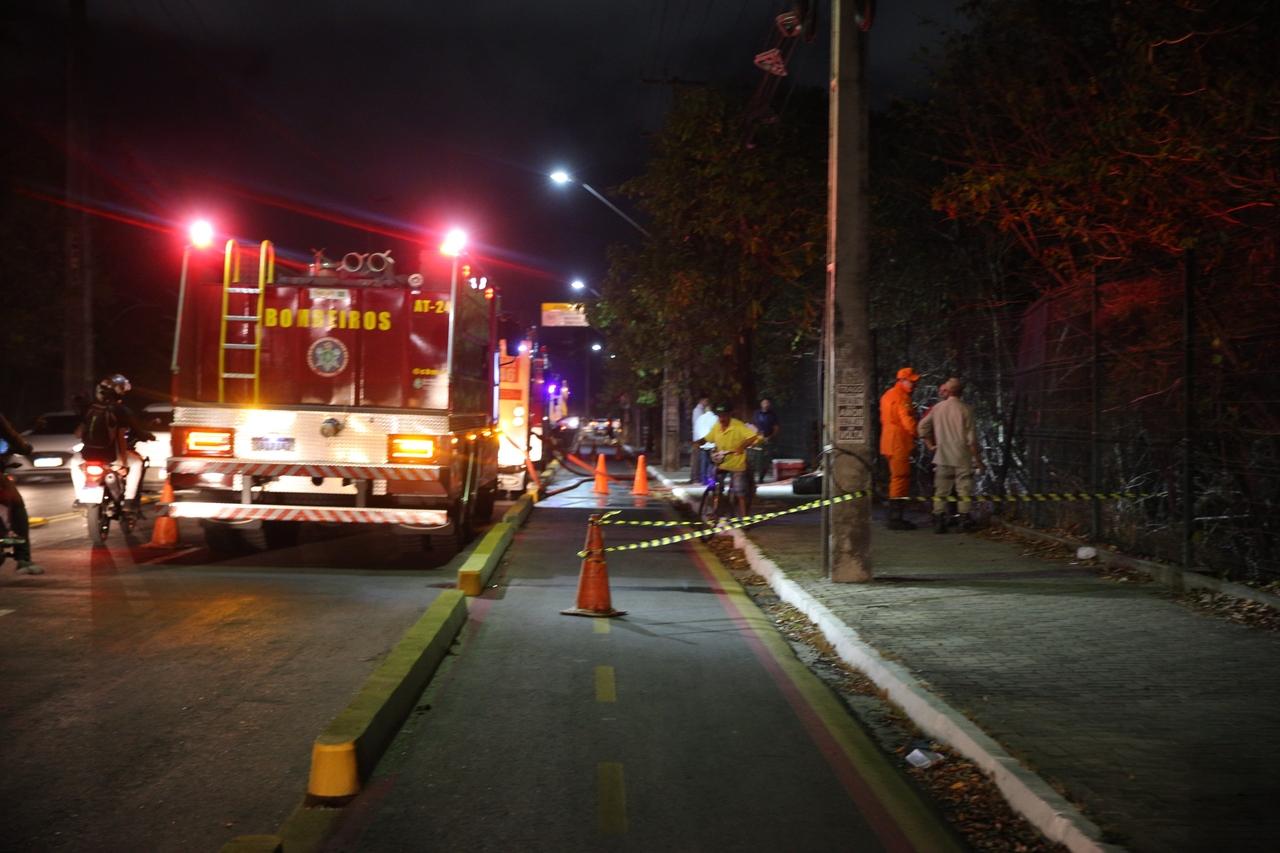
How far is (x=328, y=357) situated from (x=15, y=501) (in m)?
3.76

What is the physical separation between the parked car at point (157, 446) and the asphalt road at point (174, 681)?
7.01 metres

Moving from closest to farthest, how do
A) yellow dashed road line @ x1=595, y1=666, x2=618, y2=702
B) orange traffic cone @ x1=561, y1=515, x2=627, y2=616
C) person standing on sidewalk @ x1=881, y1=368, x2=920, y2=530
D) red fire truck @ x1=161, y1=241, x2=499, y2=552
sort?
1. yellow dashed road line @ x1=595, y1=666, x2=618, y2=702
2. orange traffic cone @ x1=561, y1=515, x2=627, y2=616
3. red fire truck @ x1=161, y1=241, x2=499, y2=552
4. person standing on sidewalk @ x1=881, y1=368, x2=920, y2=530

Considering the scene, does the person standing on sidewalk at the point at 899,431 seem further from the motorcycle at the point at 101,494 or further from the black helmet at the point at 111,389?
the motorcycle at the point at 101,494

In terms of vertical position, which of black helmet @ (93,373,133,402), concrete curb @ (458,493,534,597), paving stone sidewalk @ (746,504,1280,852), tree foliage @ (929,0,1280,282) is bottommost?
paving stone sidewalk @ (746,504,1280,852)

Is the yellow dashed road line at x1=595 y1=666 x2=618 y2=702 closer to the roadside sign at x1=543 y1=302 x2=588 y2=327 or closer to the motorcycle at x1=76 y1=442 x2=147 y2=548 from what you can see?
the motorcycle at x1=76 y1=442 x2=147 y2=548

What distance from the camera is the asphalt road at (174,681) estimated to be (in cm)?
545

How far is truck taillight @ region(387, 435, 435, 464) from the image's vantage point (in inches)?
524

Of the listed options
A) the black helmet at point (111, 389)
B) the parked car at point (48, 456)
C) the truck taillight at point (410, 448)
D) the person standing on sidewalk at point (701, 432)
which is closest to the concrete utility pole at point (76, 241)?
the parked car at point (48, 456)

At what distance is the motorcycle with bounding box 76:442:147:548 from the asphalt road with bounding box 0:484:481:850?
11.8 inches

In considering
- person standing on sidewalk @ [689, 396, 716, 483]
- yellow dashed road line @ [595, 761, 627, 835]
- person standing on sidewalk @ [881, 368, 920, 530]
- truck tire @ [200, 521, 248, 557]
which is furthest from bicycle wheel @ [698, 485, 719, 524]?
yellow dashed road line @ [595, 761, 627, 835]

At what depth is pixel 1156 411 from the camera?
40.1ft

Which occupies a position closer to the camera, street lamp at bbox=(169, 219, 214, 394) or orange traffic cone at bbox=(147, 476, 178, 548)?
street lamp at bbox=(169, 219, 214, 394)

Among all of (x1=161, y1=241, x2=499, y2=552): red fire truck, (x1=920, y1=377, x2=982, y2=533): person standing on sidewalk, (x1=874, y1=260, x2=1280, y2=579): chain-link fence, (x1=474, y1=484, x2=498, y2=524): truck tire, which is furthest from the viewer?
(x1=474, y1=484, x2=498, y2=524): truck tire

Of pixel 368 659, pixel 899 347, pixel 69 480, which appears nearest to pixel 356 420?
pixel 368 659
